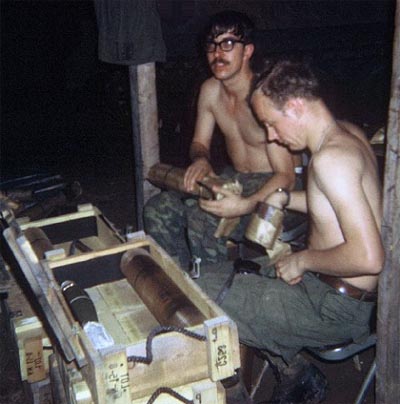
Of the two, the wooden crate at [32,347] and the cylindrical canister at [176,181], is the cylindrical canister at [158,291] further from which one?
the cylindrical canister at [176,181]

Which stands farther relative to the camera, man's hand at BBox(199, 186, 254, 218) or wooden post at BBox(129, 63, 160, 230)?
wooden post at BBox(129, 63, 160, 230)

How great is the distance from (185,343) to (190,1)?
12.5ft

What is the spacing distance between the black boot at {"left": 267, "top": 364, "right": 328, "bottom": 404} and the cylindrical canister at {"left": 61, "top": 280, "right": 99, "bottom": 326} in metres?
1.62

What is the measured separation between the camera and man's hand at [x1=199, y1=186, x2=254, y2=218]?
13.2 feet

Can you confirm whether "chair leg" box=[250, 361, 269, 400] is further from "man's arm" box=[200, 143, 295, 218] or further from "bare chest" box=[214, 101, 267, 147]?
"bare chest" box=[214, 101, 267, 147]

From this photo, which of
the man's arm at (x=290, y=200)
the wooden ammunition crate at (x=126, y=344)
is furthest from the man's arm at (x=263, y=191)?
the wooden ammunition crate at (x=126, y=344)

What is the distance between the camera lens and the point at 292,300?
3.21m

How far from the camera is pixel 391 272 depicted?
2859 mm

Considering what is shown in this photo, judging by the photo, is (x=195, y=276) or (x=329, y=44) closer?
(x=195, y=276)

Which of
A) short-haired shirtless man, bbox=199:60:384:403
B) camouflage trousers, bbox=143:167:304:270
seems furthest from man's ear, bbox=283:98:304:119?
camouflage trousers, bbox=143:167:304:270

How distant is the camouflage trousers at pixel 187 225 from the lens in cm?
449

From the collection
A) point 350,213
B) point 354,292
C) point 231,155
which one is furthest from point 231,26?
point 354,292

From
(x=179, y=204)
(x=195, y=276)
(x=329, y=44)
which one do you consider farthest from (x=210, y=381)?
(x=329, y=44)

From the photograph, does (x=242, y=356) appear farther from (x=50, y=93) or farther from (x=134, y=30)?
(x=50, y=93)
